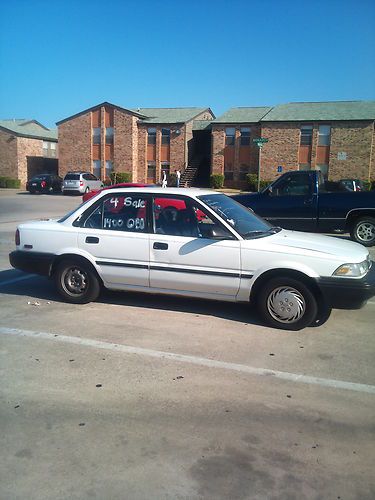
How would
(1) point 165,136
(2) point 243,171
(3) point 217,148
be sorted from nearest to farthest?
1. (2) point 243,171
2. (3) point 217,148
3. (1) point 165,136

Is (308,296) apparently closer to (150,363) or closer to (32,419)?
(150,363)

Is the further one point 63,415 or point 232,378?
point 232,378

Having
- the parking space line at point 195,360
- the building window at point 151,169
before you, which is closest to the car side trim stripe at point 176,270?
the parking space line at point 195,360

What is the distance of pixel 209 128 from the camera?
42281 millimetres

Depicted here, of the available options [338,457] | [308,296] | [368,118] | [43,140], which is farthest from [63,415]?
[43,140]

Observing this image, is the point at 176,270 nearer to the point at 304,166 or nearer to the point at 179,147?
the point at 304,166

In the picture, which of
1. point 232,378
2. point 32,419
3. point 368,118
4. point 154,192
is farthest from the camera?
point 368,118

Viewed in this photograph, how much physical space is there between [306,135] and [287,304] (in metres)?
34.1

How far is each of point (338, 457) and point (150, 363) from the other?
76.1 inches

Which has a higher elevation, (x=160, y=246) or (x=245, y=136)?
(x=245, y=136)

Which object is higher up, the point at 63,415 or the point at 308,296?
the point at 308,296

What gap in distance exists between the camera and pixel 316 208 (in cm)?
1122

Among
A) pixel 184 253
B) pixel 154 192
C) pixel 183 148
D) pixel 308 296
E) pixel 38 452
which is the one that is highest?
pixel 183 148

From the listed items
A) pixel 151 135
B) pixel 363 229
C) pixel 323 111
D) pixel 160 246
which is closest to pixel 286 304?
pixel 160 246
